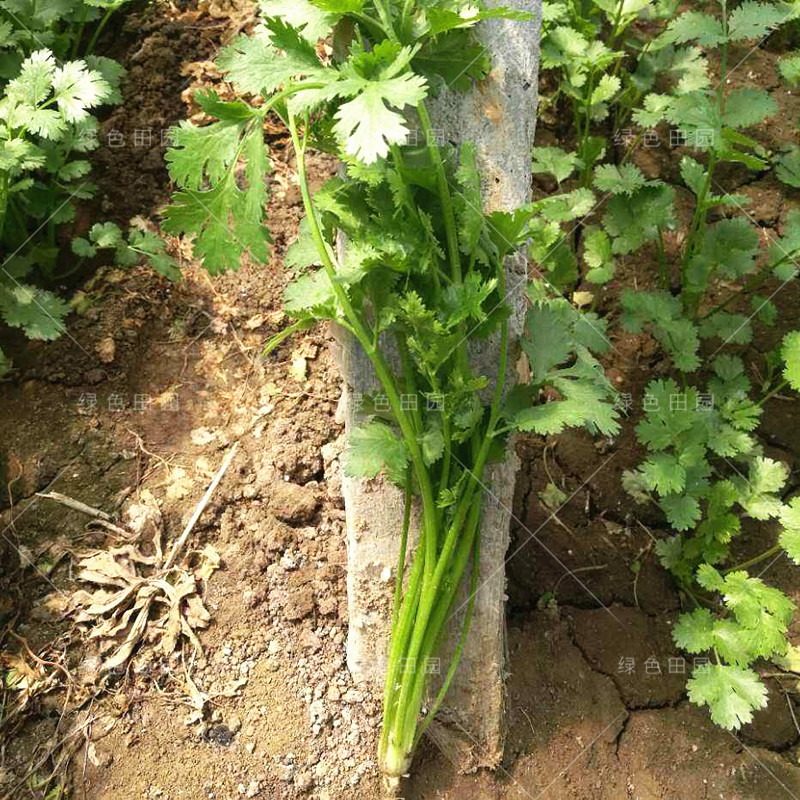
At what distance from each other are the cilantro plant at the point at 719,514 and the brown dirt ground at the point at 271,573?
122 millimetres

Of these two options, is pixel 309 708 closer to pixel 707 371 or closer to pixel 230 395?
pixel 230 395

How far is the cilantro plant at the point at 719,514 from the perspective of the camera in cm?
210

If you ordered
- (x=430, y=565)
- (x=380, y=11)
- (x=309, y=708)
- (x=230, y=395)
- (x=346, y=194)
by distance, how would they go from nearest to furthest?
(x=380, y=11) < (x=346, y=194) < (x=430, y=565) < (x=309, y=708) < (x=230, y=395)

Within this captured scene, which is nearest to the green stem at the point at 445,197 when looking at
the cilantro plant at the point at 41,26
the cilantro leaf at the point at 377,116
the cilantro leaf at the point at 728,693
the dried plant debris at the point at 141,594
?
the cilantro leaf at the point at 377,116

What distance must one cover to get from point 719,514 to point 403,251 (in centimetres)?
123

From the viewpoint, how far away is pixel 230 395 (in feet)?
8.28

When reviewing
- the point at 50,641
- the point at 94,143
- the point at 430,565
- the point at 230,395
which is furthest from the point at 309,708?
the point at 94,143

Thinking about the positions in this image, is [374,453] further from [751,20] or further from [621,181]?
[751,20]

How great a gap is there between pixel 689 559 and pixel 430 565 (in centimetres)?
89

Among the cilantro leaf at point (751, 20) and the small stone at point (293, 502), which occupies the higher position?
the cilantro leaf at point (751, 20)

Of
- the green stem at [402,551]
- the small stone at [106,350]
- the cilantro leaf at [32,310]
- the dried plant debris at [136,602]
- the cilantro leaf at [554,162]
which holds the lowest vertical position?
the dried plant debris at [136,602]

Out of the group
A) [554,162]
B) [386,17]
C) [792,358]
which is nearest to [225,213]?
[386,17]

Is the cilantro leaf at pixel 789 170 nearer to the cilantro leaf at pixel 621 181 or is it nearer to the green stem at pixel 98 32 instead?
the cilantro leaf at pixel 621 181

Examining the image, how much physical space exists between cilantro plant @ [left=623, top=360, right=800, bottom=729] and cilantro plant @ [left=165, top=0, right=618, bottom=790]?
0.43 metres
